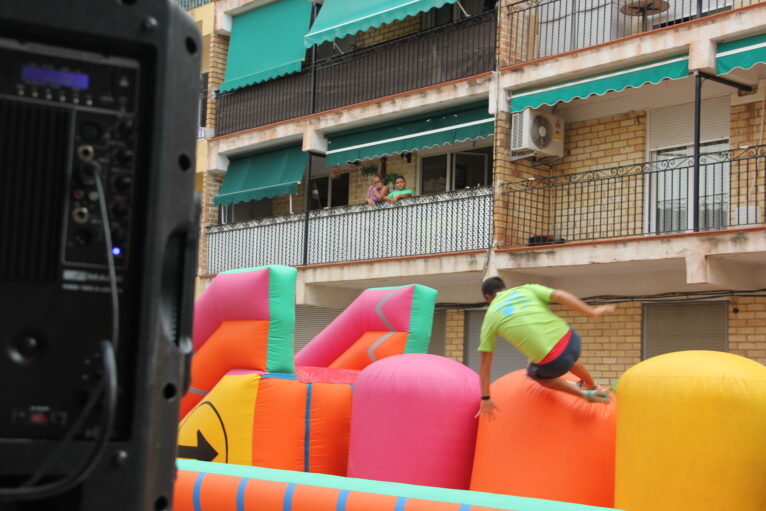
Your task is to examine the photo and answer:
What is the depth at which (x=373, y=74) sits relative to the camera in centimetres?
2241

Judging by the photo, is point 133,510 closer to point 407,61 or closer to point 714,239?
point 714,239

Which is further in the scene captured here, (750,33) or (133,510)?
(750,33)

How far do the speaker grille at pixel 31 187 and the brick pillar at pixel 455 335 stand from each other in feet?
62.6

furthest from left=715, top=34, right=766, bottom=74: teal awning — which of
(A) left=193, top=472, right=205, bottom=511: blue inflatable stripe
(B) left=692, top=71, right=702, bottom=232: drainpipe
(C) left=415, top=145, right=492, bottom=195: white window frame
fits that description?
(A) left=193, top=472, right=205, bottom=511: blue inflatable stripe

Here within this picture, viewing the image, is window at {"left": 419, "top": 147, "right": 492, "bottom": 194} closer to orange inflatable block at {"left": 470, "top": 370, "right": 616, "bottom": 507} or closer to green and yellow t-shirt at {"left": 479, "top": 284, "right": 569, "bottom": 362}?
green and yellow t-shirt at {"left": 479, "top": 284, "right": 569, "bottom": 362}

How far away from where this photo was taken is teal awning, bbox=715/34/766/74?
1554cm

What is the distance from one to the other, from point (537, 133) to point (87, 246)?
56.2 ft

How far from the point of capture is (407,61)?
21703 mm

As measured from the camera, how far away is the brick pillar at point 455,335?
21406 millimetres

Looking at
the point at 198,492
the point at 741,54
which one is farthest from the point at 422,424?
the point at 741,54

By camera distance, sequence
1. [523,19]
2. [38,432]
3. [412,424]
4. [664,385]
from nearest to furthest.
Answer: [38,432] < [664,385] < [412,424] < [523,19]

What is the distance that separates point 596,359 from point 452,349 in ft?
11.4

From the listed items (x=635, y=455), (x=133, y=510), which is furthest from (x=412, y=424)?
(x=133, y=510)

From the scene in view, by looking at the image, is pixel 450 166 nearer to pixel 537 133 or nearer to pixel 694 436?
pixel 537 133
